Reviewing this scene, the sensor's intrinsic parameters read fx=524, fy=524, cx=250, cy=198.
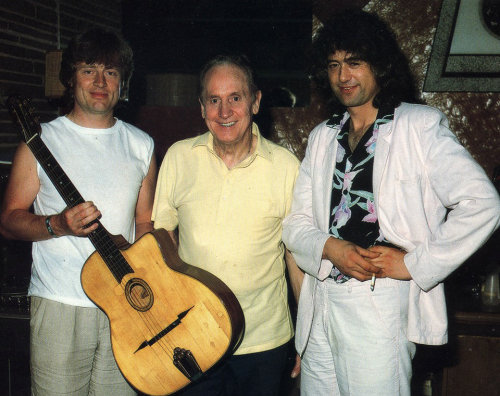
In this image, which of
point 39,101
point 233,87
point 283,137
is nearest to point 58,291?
point 233,87

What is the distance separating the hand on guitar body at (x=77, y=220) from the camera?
2.06m

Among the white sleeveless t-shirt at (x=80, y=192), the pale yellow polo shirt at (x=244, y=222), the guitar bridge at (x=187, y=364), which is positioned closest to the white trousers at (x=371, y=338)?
the pale yellow polo shirt at (x=244, y=222)

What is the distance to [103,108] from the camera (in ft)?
7.51

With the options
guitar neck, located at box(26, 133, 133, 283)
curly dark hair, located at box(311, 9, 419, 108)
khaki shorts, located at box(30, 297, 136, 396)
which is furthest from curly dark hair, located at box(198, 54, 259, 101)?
khaki shorts, located at box(30, 297, 136, 396)

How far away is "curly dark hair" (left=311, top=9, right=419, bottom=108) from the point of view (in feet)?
6.85

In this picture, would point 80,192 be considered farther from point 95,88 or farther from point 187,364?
point 187,364

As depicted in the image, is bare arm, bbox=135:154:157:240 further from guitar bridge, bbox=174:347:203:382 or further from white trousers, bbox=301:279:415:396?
white trousers, bbox=301:279:415:396

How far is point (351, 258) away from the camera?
73.9 inches

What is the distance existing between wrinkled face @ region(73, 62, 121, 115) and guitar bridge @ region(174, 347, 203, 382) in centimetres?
109

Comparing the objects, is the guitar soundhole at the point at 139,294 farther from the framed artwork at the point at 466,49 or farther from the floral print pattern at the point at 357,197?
the framed artwork at the point at 466,49

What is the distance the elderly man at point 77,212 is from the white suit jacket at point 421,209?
0.81 m

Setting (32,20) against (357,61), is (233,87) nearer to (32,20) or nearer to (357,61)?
(357,61)

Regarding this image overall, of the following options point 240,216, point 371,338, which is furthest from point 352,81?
point 371,338

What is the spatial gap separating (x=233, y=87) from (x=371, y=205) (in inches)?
30.6
